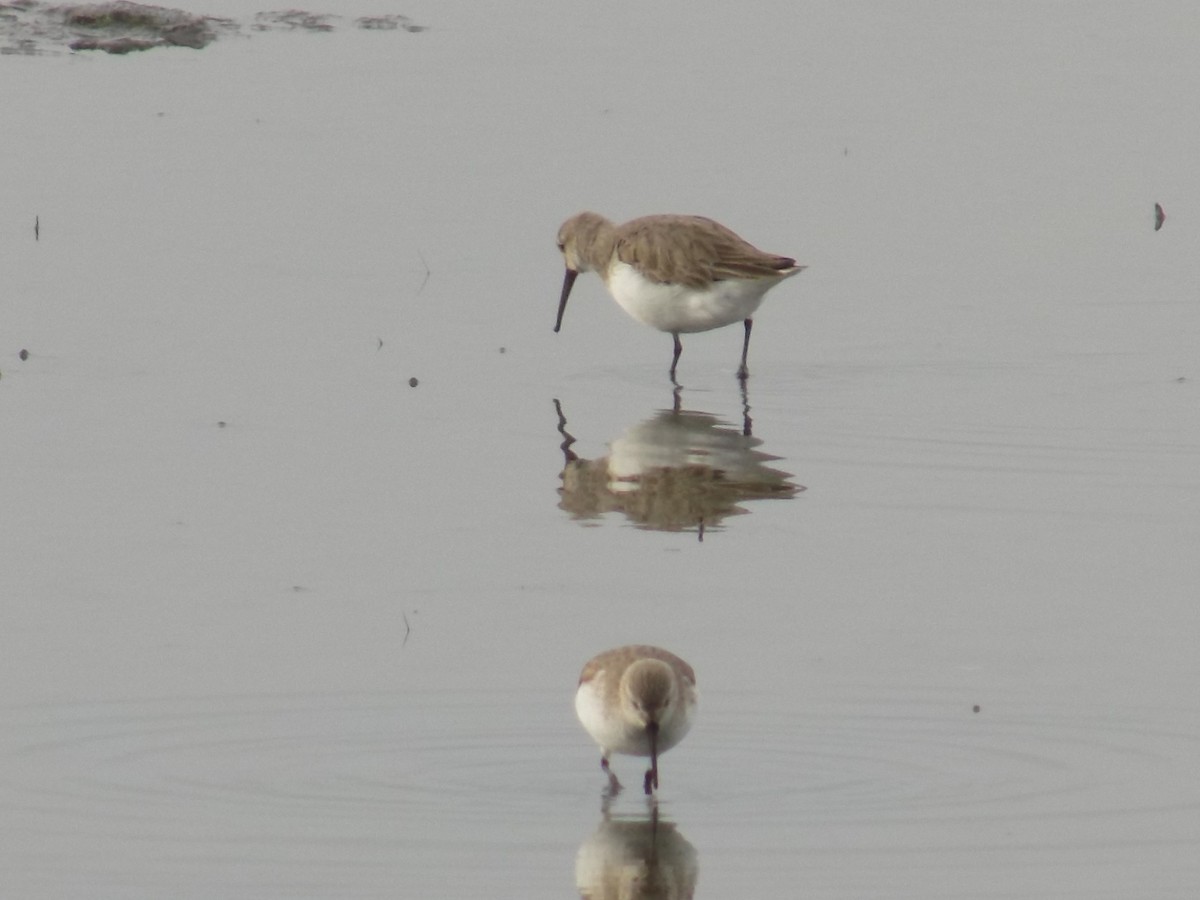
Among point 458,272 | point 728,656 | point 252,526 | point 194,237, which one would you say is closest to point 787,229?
point 458,272

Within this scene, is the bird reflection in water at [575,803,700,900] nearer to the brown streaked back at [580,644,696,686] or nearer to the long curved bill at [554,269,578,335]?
the brown streaked back at [580,644,696,686]

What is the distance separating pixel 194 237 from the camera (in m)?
16.9

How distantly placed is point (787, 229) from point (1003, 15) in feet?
37.4

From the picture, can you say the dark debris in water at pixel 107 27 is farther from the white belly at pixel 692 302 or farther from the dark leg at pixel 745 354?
the dark leg at pixel 745 354

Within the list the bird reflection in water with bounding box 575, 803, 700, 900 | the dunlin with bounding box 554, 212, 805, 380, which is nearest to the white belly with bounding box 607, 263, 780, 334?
the dunlin with bounding box 554, 212, 805, 380

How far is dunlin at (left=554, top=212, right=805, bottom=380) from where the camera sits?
14.3m

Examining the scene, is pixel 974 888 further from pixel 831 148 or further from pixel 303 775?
pixel 831 148

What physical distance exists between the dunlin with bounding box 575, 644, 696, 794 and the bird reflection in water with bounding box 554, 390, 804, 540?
2.80 meters

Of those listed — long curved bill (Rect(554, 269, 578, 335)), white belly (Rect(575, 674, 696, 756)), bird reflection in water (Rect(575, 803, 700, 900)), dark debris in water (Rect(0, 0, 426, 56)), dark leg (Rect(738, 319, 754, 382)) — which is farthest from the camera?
dark debris in water (Rect(0, 0, 426, 56))

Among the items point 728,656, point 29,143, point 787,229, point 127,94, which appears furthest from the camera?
point 127,94

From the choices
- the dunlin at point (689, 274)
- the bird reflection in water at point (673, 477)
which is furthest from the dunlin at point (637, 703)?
the dunlin at point (689, 274)

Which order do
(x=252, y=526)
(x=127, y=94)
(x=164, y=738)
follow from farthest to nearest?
(x=127, y=94), (x=252, y=526), (x=164, y=738)

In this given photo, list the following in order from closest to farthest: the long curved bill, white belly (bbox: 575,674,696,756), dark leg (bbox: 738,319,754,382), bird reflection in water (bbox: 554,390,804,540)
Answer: white belly (bbox: 575,674,696,756) < bird reflection in water (bbox: 554,390,804,540) < dark leg (bbox: 738,319,754,382) < the long curved bill

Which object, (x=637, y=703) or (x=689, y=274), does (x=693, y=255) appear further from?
(x=637, y=703)
